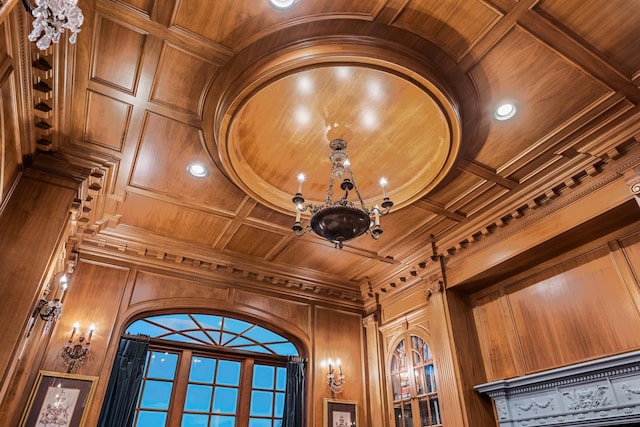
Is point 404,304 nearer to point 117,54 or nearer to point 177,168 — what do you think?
point 177,168

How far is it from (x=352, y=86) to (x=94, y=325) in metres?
3.72

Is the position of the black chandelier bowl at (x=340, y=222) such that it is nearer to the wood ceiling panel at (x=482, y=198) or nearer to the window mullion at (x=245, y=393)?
the wood ceiling panel at (x=482, y=198)

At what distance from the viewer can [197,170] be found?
13.2 ft

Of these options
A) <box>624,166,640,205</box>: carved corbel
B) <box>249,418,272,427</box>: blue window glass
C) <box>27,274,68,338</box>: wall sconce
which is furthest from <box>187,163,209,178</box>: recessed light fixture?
<box>624,166,640,205</box>: carved corbel

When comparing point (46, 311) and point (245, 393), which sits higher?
point (46, 311)

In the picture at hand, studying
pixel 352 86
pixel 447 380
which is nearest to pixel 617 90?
pixel 352 86

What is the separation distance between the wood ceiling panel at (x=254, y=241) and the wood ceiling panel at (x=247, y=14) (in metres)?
2.52

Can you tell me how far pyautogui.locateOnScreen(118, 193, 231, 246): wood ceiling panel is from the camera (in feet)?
14.9

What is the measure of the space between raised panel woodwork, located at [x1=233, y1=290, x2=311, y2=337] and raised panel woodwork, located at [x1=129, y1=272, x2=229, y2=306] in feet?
0.84

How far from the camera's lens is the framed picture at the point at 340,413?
5262 mm

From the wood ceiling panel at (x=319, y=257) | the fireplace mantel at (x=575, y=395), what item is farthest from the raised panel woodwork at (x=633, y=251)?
the wood ceiling panel at (x=319, y=257)

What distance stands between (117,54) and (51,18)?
1.96 m

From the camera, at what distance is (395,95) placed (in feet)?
10.7

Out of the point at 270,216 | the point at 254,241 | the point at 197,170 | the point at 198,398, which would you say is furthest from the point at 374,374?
the point at 197,170
